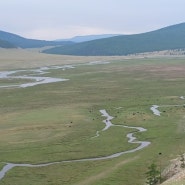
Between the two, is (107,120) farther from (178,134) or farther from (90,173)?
(90,173)

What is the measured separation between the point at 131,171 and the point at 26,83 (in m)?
111

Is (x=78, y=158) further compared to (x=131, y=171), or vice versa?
(x=78, y=158)

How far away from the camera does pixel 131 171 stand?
51.9 metres

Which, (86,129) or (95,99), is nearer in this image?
(86,129)

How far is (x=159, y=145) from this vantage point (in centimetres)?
6353

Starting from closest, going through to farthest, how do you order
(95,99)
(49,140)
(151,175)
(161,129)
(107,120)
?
(151,175) < (49,140) < (161,129) < (107,120) < (95,99)

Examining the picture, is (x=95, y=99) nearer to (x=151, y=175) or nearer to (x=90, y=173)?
(x=90, y=173)

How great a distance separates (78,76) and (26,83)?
92.8ft

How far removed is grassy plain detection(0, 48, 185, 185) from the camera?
170 ft

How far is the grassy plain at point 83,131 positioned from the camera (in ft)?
170

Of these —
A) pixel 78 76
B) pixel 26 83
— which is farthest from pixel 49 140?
pixel 78 76

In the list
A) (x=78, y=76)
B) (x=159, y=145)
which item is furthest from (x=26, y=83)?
(x=159, y=145)

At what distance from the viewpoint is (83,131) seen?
247 feet

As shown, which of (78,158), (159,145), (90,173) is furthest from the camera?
(159,145)
